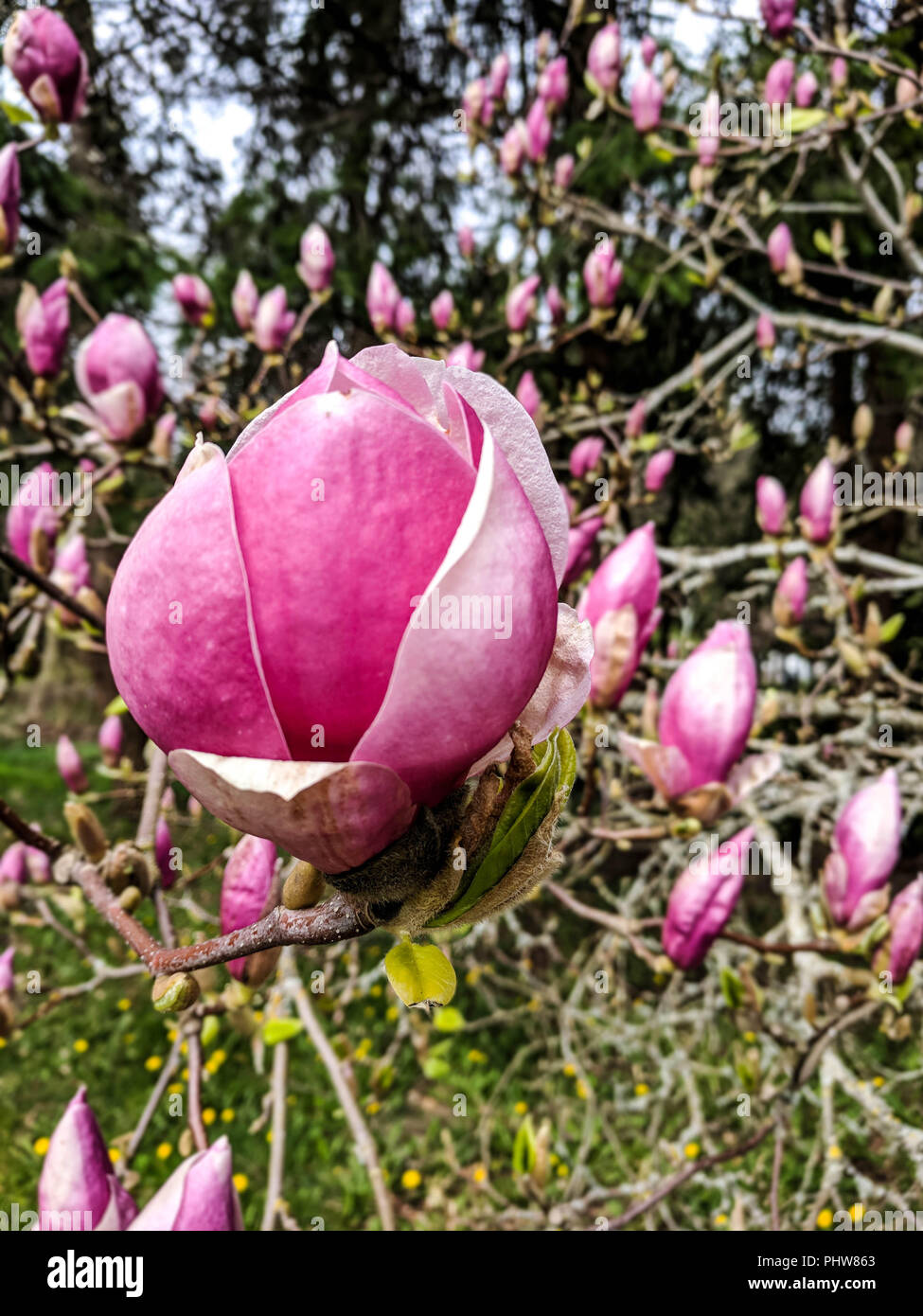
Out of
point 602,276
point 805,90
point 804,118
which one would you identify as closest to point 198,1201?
point 602,276

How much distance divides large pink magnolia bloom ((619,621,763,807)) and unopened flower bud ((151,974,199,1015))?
0.46 meters

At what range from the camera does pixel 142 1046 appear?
2846 mm

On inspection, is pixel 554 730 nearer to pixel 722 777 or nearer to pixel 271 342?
pixel 722 777

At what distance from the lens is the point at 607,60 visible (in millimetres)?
2141

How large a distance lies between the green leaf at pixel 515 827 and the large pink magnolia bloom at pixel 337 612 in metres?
0.02

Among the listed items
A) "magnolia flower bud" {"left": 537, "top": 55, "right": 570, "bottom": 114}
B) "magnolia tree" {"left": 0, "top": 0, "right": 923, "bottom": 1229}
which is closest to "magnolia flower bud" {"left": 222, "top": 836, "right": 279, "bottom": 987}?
"magnolia tree" {"left": 0, "top": 0, "right": 923, "bottom": 1229}

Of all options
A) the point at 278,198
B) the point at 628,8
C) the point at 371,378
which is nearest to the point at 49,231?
the point at 278,198

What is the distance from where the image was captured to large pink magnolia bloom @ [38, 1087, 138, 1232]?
52 cm

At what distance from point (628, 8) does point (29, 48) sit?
133 inches

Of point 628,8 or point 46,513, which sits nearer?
point 46,513

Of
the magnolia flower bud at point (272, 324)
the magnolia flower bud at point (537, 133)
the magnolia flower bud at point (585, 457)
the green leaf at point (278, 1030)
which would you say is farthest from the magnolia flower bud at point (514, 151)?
the green leaf at point (278, 1030)

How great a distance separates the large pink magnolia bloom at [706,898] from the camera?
83 cm

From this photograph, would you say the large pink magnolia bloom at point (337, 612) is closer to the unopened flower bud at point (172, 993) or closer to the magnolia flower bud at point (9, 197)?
the unopened flower bud at point (172, 993)
